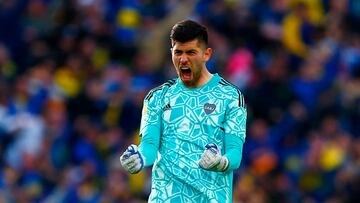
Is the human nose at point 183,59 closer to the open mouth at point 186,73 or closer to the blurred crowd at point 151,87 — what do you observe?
the open mouth at point 186,73

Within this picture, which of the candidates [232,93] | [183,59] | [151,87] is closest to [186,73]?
[183,59]

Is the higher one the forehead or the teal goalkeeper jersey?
the forehead

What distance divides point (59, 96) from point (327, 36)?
14.3ft

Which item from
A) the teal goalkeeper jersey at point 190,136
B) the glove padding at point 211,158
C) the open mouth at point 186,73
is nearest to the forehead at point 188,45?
the open mouth at point 186,73

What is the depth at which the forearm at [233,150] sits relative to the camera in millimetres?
9055

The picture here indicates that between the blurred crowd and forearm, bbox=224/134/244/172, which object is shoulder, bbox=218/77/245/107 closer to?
forearm, bbox=224/134/244/172

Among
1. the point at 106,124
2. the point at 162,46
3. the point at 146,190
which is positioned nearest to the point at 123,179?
the point at 146,190

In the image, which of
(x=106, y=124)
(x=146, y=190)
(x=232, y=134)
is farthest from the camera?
(x=106, y=124)

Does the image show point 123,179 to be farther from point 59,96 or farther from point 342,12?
point 342,12

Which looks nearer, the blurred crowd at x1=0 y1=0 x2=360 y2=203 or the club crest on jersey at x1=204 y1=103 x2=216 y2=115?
the club crest on jersey at x1=204 y1=103 x2=216 y2=115

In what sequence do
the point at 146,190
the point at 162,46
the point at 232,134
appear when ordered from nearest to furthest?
the point at 232,134 → the point at 146,190 → the point at 162,46

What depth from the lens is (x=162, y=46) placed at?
69.0 feet

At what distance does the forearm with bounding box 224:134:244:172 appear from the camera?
9055 millimetres

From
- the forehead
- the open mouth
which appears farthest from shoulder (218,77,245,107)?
the forehead
